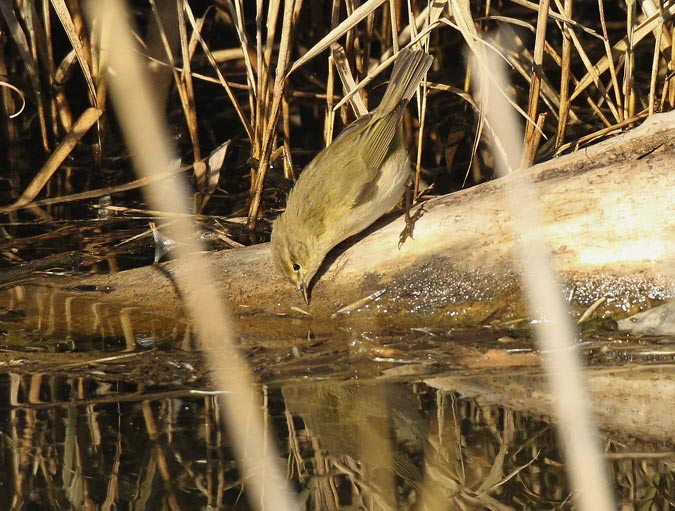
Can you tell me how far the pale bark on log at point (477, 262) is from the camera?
391cm

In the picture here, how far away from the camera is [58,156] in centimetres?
543

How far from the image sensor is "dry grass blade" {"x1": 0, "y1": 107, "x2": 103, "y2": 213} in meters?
5.38

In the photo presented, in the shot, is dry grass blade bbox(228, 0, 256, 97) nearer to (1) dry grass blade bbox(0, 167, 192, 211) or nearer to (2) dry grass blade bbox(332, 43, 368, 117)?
(2) dry grass blade bbox(332, 43, 368, 117)

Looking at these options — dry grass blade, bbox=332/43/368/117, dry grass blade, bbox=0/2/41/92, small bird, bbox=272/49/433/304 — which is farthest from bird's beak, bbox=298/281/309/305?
dry grass blade, bbox=0/2/41/92

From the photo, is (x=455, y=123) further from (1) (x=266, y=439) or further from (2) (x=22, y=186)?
(1) (x=266, y=439)

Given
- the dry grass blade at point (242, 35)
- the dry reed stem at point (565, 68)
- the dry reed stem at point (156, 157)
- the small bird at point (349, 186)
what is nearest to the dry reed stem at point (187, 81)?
the dry grass blade at point (242, 35)

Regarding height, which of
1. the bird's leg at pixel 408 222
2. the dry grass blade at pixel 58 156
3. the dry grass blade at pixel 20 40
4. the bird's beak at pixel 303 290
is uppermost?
the dry grass blade at pixel 20 40

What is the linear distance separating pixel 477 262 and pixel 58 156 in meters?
2.65

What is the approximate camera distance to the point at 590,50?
20.7 ft

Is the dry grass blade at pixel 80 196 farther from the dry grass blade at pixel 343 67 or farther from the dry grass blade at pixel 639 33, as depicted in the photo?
the dry grass blade at pixel 639 33

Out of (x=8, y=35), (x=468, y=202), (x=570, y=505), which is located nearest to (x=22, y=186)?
(x=8, y=35)

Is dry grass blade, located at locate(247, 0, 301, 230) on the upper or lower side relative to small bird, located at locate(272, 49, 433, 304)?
upper

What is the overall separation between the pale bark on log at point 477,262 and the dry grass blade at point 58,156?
1.21 metres

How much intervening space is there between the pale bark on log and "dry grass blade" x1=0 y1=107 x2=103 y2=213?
1213mm
